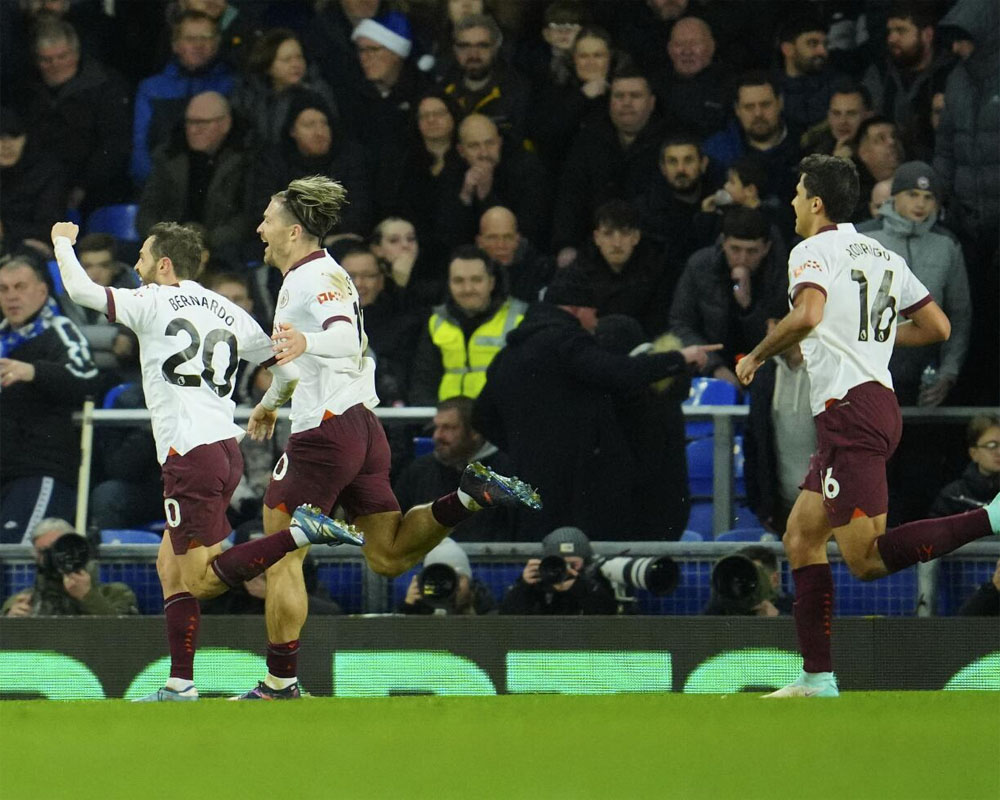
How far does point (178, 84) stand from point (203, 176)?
79 cm

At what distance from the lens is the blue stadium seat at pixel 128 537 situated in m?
9.24

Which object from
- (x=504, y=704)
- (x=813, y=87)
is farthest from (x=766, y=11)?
(x=504, y=704)

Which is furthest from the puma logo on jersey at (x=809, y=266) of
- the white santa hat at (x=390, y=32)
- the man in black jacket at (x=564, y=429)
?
the white santa hat at (x=390, y=32)

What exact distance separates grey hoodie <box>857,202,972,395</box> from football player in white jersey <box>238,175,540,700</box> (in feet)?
9.88

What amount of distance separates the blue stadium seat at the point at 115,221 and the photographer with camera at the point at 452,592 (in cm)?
362

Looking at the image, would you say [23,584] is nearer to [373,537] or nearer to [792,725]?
[373,537]

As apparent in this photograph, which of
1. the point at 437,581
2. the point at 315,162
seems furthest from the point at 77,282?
the point at 315,162

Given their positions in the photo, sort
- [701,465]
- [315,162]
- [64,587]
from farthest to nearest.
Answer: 1. [315,162]
2. [701,465]
3. [64,587]

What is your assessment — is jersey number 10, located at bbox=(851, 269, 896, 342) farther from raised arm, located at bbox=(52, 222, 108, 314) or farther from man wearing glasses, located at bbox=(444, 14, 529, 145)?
man wearing glasses, located at bbox=(444, 14, 529, 145)

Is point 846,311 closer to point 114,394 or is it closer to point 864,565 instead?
point 864,565

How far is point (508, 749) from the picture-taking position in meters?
5.21

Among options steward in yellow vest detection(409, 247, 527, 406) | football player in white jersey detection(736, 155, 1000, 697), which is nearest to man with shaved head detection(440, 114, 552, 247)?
steward in yellow vest detection(409, 247, 527, 406)

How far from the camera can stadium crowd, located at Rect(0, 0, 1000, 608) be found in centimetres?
891

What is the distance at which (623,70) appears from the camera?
10383 mm
